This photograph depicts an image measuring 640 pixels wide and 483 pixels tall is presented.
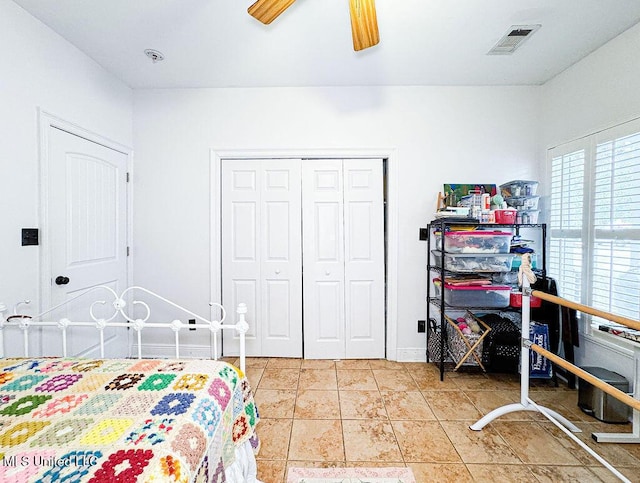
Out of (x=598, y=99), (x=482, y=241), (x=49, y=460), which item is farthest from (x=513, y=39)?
(x=49, y=460)

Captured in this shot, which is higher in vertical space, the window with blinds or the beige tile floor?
the window with blinds

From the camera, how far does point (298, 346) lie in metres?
2.86

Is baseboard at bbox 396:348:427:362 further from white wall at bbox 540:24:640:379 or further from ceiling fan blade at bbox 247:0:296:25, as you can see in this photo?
ceiling fan blade at bbox 247:0:296:25

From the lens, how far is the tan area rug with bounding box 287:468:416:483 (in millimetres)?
1465

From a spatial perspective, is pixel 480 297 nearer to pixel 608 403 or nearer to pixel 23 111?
pixel 608 403

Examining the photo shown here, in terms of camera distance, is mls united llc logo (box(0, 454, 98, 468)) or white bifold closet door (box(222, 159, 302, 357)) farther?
white bifold closet door (box(222, 159, 302, 357))

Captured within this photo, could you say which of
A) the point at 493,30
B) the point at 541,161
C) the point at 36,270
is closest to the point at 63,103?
the point at 36,270

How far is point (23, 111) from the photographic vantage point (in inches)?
71.5

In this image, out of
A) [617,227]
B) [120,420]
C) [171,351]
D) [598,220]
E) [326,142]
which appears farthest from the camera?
[171,351]

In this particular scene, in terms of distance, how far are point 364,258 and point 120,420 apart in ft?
7.28

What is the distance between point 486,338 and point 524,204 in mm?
1183

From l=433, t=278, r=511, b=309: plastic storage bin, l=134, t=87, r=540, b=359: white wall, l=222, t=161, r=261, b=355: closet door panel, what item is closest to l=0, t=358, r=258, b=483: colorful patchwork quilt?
l=222, t=161, r=261, b=355: closet door panel

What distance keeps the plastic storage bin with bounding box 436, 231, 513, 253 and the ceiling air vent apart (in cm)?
138

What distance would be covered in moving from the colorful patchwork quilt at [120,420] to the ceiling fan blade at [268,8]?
1.71 m
